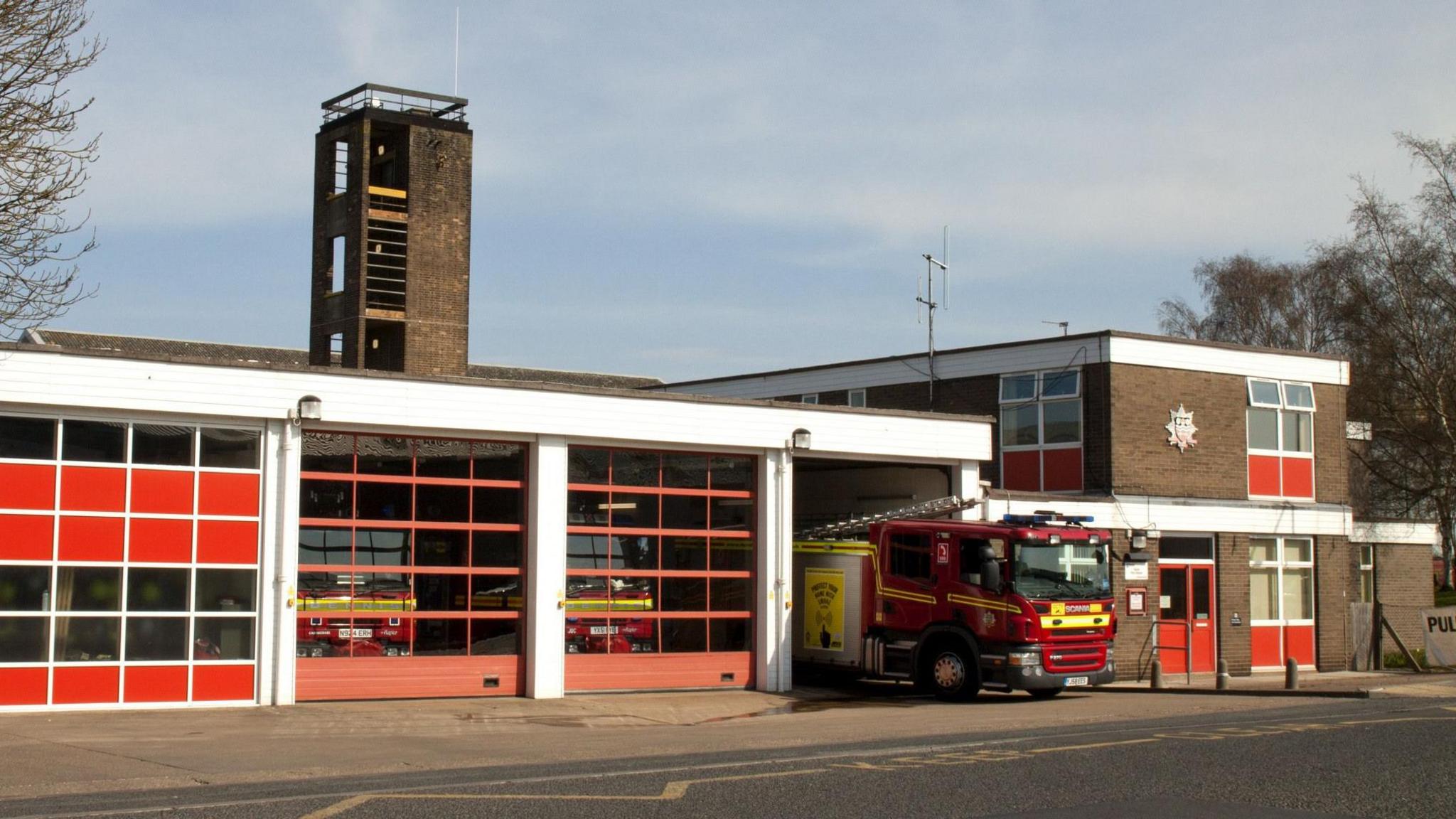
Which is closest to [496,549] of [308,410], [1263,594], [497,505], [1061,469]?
[497,505]

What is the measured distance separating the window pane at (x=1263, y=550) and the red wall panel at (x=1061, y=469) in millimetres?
4188

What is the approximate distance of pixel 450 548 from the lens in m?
19.9

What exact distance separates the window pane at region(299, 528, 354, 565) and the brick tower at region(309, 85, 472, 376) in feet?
76.7

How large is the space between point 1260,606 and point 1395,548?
704cm

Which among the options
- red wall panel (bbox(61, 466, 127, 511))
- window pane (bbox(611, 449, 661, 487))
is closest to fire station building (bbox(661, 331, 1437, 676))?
window pane (bbox(611, 449, 661, 487))

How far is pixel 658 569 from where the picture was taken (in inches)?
856

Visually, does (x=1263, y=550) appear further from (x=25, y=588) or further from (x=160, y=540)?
(x=25, y=588)

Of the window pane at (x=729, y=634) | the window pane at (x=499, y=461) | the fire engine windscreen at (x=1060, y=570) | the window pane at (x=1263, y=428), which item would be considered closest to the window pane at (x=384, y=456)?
the window pane at (x=499, y=461)

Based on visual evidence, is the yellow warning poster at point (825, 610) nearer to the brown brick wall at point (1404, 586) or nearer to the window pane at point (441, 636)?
the window pane at point (441, 636)

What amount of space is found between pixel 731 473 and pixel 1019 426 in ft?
28.3

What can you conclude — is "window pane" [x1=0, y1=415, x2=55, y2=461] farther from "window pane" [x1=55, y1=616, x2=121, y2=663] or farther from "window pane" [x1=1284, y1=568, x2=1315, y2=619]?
"window pane" [x1=1284, y1=568, x2=1315, y2=619]

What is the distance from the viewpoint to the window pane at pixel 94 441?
1736 centimetres

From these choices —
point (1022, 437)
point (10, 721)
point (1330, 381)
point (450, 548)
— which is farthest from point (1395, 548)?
point (10, 721)

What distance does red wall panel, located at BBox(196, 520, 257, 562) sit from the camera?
18.1 meters
